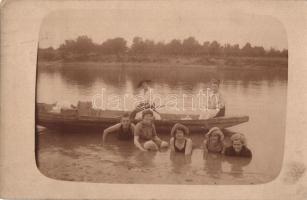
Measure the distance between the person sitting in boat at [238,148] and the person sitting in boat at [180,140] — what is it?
108mm

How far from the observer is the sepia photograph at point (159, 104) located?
1.08 m

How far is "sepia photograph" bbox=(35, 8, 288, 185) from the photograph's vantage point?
108cm

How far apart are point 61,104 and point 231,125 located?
48cm

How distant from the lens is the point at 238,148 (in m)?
1.08

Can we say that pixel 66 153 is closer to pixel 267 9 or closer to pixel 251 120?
pixel 251 120

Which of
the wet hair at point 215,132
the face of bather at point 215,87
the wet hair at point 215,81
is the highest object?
the wet hair at point 215,81

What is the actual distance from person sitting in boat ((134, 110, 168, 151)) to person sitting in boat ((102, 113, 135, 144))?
0.02 m

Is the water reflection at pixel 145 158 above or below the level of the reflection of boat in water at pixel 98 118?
below

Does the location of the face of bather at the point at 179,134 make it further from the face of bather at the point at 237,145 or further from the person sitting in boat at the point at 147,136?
the face of bather at the point at 237,145

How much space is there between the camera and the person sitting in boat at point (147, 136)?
1085mm

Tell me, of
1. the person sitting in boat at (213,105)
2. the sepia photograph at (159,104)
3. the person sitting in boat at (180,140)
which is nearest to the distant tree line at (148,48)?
the sepia photograph at (159,104)

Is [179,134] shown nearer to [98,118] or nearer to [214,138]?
[214,138]

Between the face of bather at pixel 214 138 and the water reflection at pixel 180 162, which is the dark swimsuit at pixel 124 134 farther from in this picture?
the face of bather at pixel 214 138

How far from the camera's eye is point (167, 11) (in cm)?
108
